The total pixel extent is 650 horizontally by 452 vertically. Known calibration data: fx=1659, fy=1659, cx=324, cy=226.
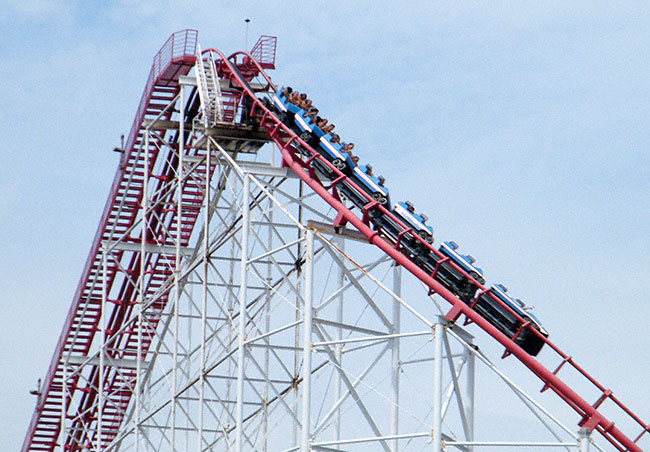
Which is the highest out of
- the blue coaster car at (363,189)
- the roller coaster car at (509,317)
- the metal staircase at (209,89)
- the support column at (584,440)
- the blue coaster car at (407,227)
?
the metal staircase at (209,89)

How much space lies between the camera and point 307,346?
39.2 m

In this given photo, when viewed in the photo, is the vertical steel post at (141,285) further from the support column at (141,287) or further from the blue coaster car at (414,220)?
the blue coaster car at (414,220)

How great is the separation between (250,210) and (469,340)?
7.69 m

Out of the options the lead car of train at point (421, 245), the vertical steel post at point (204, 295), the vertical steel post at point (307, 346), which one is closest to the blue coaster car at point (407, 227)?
the lead car of train at point (421, 245)

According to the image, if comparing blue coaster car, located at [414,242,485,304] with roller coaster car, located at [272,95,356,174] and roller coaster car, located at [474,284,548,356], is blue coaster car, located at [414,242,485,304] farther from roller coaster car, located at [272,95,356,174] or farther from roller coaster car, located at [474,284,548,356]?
roller coaster car, located at [272,95,356,174]

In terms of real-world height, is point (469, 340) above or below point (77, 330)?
below

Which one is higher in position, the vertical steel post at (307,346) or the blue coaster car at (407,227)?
the blue coaster car at (407,227)

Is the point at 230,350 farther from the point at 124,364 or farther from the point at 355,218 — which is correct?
the point at 124,364

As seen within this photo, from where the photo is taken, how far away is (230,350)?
44.2 metres

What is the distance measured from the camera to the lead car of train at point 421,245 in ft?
128

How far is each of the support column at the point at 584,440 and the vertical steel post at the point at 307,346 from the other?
→ 21.0 ft

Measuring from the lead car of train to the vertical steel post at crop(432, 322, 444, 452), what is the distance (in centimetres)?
192

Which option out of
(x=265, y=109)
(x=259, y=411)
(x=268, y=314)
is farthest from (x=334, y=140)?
(x=259, y=411)

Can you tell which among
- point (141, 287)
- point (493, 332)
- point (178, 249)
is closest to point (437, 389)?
point (493, 332)
